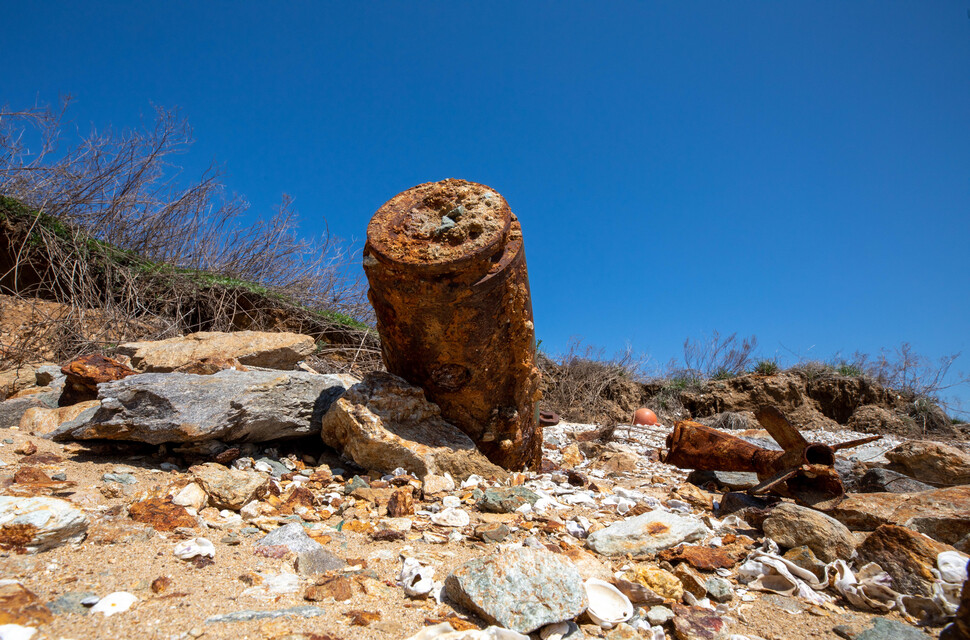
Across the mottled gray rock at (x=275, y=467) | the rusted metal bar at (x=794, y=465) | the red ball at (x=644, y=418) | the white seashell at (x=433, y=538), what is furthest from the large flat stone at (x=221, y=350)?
the red ball at (x=644, y=418)

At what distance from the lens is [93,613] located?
143 centimetres

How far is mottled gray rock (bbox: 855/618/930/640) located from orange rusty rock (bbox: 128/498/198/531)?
248 cm

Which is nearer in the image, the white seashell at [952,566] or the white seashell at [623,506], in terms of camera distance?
the white seashell at [952,566]

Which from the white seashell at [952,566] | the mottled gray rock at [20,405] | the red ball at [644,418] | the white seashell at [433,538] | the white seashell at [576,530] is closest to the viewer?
the white seashell at [952,566]

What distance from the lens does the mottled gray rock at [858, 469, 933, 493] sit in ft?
11.2

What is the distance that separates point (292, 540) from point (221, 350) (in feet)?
10.1

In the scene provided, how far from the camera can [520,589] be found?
1636 millimetres

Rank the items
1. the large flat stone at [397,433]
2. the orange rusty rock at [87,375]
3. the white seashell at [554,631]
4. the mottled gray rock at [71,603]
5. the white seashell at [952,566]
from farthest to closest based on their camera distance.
Result: 1. the orange rusty rock at [87,375]
2. the large flat stone at [397,433]
3. the white seashell at [952,566]
4. the white seashell at [554,631]
5. the mottled gray rock at [71,603]

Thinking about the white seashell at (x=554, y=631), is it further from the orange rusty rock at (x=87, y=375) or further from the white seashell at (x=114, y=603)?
the orange rusty rock at (x=87, y=375)

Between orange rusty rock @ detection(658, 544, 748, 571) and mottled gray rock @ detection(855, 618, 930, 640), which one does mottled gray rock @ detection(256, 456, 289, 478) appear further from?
mottled gray rock @ detection(855, 618, 930, 640)

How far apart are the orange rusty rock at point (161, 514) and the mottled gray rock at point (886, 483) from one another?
400 cm

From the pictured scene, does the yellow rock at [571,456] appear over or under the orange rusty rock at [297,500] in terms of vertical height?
over

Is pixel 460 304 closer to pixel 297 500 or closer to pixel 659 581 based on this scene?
pixel 297 500

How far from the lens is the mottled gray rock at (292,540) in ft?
6.62
